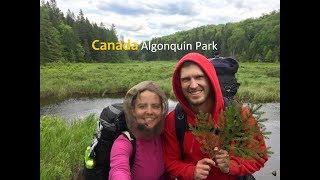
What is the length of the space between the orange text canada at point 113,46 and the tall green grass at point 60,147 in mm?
505

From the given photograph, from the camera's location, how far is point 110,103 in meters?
3.49

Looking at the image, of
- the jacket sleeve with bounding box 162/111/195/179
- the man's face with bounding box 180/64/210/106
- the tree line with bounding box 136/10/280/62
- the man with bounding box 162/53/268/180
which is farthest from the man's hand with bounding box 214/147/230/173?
the tree line with bounding box 136/10/280/62

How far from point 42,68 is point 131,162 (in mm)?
1023

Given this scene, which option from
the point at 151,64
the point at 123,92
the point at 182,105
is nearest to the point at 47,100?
the point at 123,92

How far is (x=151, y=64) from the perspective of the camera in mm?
3590

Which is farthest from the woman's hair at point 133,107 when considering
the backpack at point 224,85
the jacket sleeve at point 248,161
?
the jacket sleeve at point 248,161

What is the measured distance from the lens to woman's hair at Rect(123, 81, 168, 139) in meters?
3.09

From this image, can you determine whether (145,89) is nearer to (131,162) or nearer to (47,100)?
(131,162)

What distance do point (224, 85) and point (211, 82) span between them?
303 mm

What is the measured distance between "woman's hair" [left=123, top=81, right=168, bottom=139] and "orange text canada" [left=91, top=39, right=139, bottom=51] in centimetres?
58

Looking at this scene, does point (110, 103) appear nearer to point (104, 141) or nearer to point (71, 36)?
point (104, 141)

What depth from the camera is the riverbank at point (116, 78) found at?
3.55 meters

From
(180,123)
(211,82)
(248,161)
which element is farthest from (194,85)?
(248,161)

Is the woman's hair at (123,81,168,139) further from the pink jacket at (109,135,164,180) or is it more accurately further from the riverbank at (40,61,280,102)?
the riverbank at (40,61,280,102)
